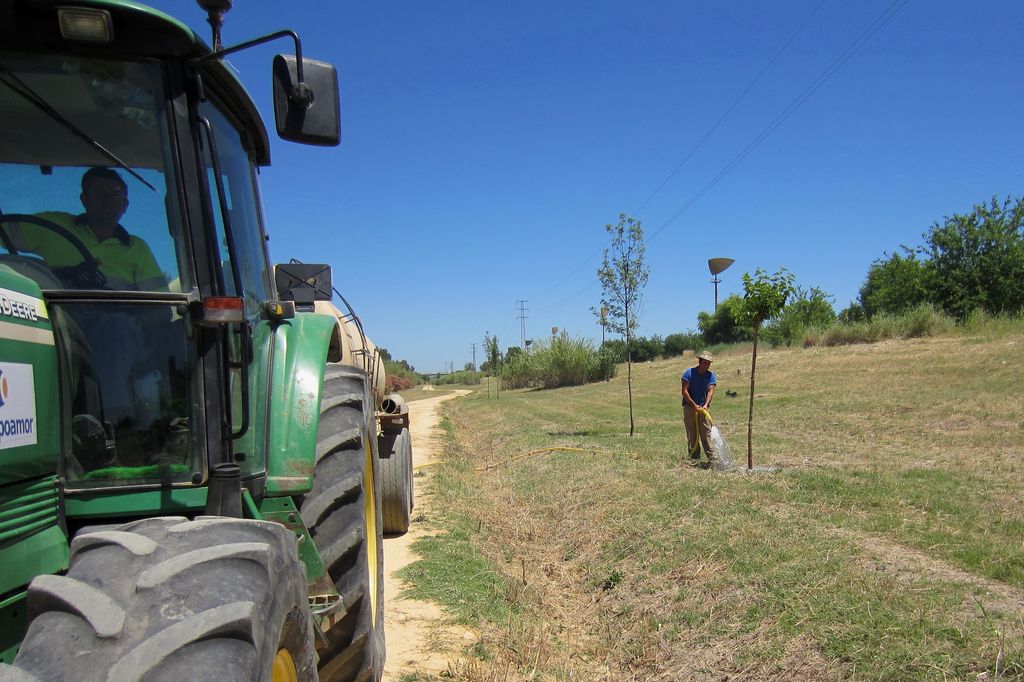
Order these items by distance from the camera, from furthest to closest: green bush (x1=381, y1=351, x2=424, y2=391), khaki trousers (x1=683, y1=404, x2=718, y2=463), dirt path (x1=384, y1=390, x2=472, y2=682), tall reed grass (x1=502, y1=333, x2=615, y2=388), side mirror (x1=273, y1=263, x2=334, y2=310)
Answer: tall reed grass (x1=502, y1=333, x2=615, y2=388) < green bush (x1=381, y1=351, x2=424, y2=391) < khaki trousers (x1=683, y1=404, x2=718, y2=463) < side mirror (x1=273, y1=263, x2=334, y2=310) < dirt path (x1=384, y1=390, x2=472, y2=682)

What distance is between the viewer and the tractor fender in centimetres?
311

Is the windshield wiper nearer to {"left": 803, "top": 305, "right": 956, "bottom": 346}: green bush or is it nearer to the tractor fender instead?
the tractor fender

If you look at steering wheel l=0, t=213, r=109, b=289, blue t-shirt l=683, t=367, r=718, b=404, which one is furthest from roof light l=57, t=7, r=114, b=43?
blue t-shirt l=683, t=367, r=718, b=404

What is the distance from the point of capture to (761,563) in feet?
19.1

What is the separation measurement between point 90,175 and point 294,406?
4.00 ft

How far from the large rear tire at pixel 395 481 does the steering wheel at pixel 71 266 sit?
501cm

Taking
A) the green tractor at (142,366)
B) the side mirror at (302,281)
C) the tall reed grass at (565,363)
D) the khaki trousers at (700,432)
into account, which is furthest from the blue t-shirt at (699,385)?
the tall reed grass at (565,363)

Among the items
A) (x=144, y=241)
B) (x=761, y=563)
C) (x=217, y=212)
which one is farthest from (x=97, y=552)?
(x=761, y=563)

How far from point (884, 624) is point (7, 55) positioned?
5036mm

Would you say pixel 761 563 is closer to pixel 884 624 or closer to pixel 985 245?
pixel 884 624

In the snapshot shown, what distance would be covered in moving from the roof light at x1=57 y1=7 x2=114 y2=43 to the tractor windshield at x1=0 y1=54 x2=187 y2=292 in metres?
0.13

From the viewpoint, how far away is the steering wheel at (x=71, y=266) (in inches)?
99.4

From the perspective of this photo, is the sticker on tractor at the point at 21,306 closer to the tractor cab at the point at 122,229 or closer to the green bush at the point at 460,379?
the tractor cab at the point at 122,229

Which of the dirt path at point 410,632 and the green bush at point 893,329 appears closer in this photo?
the dirt path at point 410,632
